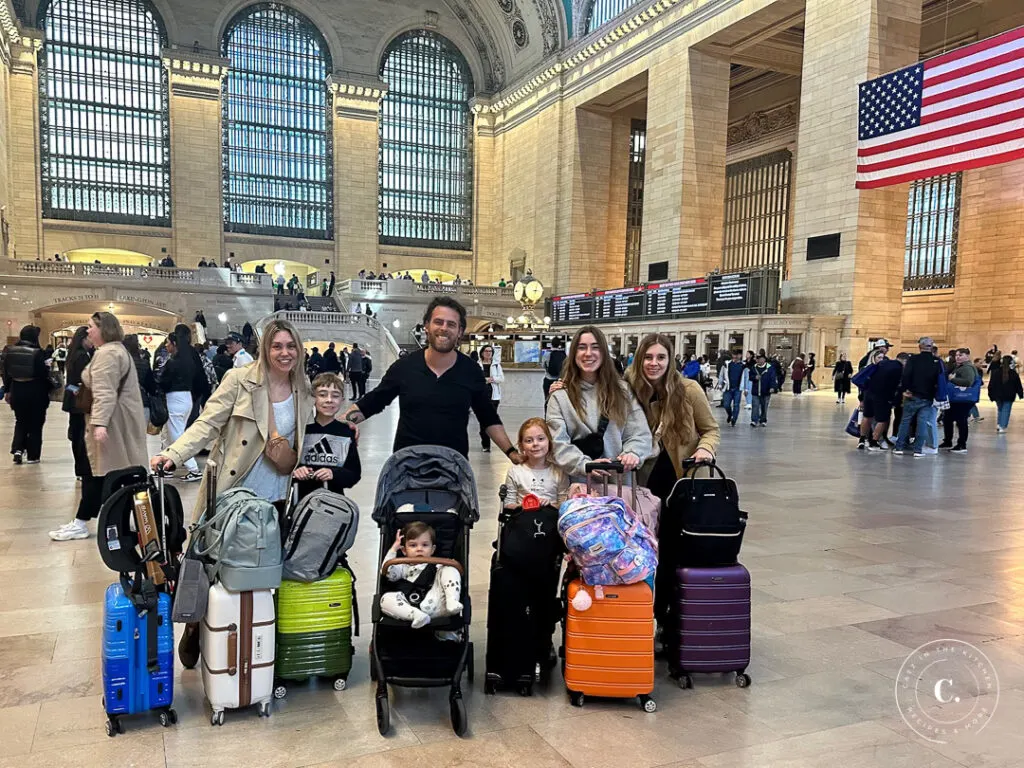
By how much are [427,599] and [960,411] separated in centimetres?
1141

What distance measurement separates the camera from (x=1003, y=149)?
50.1ft

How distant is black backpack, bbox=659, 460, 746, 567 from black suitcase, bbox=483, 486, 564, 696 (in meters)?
0.58

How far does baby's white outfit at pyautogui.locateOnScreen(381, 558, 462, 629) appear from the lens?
2.82m

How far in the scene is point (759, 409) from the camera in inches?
566

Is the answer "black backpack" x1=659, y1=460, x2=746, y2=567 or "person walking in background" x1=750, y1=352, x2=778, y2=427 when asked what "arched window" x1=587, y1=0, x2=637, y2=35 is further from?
"black backpack" x1=659, y1=460, x2=746, y2=567

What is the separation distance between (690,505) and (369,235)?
146ft

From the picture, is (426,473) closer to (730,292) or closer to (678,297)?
(730,292)

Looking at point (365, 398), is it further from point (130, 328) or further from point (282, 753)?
point (130, 328)

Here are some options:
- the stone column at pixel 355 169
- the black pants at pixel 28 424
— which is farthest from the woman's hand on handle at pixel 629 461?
the stone column at pixel 355 169

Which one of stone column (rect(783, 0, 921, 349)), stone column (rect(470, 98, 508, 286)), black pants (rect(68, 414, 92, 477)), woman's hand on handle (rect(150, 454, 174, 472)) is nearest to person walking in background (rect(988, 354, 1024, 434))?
stone column (rect(783, 0, 921, 349))

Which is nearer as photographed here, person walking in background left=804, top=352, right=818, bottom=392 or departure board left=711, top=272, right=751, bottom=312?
person walking in background left=804, top=352, right=818, bottom=392

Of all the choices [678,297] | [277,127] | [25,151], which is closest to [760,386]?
[678,297]

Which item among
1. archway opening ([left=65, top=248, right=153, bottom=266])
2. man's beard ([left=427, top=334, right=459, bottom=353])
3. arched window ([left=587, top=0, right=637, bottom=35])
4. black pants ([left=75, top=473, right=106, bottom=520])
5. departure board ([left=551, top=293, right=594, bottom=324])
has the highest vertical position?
arched window ([left=587, top=0, right=637, bottom=35])

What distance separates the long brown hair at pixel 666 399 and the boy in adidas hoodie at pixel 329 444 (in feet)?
4.89
